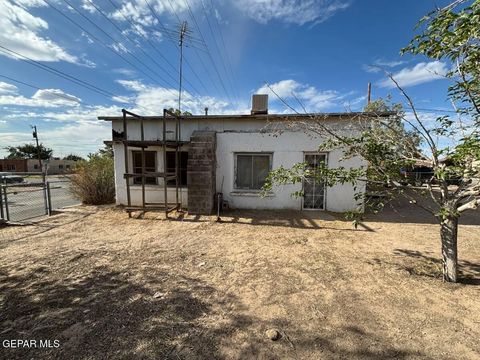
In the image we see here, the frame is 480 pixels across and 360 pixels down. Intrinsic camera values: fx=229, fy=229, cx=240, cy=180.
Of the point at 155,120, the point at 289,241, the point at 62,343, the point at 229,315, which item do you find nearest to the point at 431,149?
the point at 289,241

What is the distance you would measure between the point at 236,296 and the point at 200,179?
16.2ft

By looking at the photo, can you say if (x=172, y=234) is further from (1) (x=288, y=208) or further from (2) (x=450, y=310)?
(2) (x=450, y=310)

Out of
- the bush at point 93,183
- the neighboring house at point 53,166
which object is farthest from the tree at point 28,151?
the bush at point 93,183

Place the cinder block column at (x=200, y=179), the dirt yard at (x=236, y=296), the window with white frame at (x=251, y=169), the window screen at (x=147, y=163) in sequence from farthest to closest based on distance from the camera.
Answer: the window screen at (x=147, y=163)
the window with white frame at (x=251, y=169)
the cinder block column at (x=200, y=179)
the dirt yard at (x=236, y=296)

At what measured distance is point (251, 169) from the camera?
27.5 feet

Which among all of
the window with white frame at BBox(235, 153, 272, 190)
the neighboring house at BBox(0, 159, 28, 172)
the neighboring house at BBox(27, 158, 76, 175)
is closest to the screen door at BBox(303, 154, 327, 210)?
the window with white frame at BBox(235, 153, 272, 190)

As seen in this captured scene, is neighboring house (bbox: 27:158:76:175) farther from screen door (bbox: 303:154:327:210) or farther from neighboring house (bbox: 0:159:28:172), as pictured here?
screen door (bbox: 303:154:327:210)

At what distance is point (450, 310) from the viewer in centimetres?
273

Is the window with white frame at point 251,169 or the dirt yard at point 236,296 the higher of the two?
the window with white frame at point 251,169

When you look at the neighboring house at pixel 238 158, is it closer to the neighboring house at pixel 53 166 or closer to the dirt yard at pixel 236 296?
the dirt yard at pixel 236 296

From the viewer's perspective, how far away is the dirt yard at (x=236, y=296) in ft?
7.32

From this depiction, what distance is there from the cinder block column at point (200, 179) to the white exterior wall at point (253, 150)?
0.76 m

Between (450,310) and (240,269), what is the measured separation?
9.03 feet

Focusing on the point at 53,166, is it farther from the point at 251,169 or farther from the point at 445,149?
the point at 445,149
